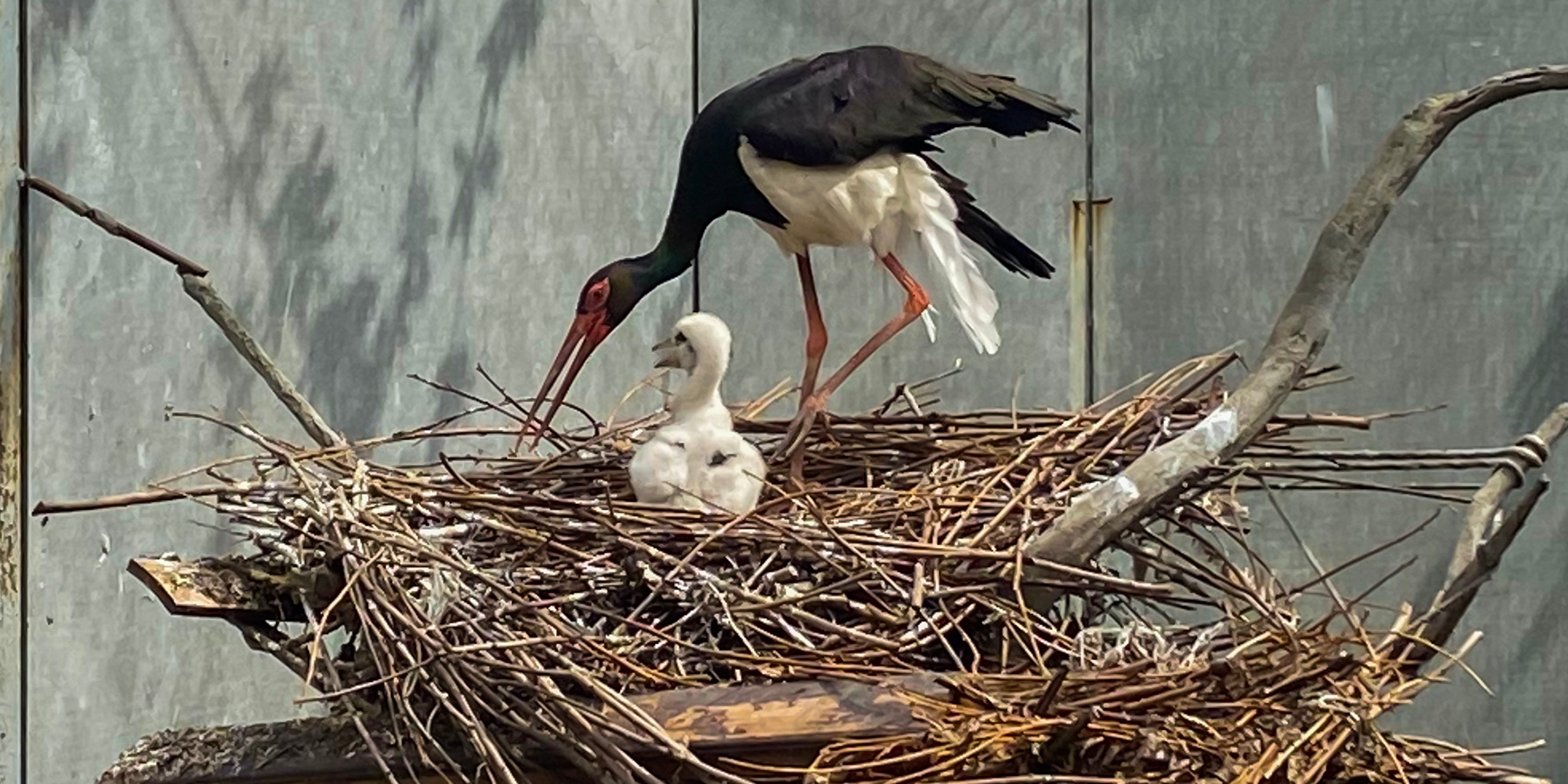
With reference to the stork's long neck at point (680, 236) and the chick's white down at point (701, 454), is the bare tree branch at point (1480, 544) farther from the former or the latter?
the stork's long neck at point (680, 236)

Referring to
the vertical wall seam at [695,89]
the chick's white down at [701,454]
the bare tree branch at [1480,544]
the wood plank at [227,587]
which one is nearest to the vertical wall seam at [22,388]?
the wood plank at [227,587]

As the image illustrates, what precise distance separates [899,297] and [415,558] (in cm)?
184

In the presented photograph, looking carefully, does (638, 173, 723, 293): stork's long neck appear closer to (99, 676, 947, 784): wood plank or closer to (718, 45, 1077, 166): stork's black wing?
(718, 45, 1077, 166): stork's black wing

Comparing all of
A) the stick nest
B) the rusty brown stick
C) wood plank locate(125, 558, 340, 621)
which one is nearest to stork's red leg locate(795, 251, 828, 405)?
the stick nest

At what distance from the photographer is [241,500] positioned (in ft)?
11.1

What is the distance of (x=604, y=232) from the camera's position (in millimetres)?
4934

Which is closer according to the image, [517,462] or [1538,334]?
[517,462]

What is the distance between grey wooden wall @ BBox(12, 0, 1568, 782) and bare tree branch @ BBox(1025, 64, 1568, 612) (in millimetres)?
1168

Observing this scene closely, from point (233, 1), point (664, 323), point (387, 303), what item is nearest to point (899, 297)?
point (664, 323)

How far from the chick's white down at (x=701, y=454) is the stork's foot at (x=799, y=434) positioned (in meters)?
0.07

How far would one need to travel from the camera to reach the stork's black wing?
385cm

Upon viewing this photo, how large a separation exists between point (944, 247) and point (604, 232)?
3.38ft

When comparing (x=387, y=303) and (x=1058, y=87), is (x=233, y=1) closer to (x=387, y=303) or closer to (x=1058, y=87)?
(x=387, y=303)

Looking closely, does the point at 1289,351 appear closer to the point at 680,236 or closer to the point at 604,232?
the point at 680,236
